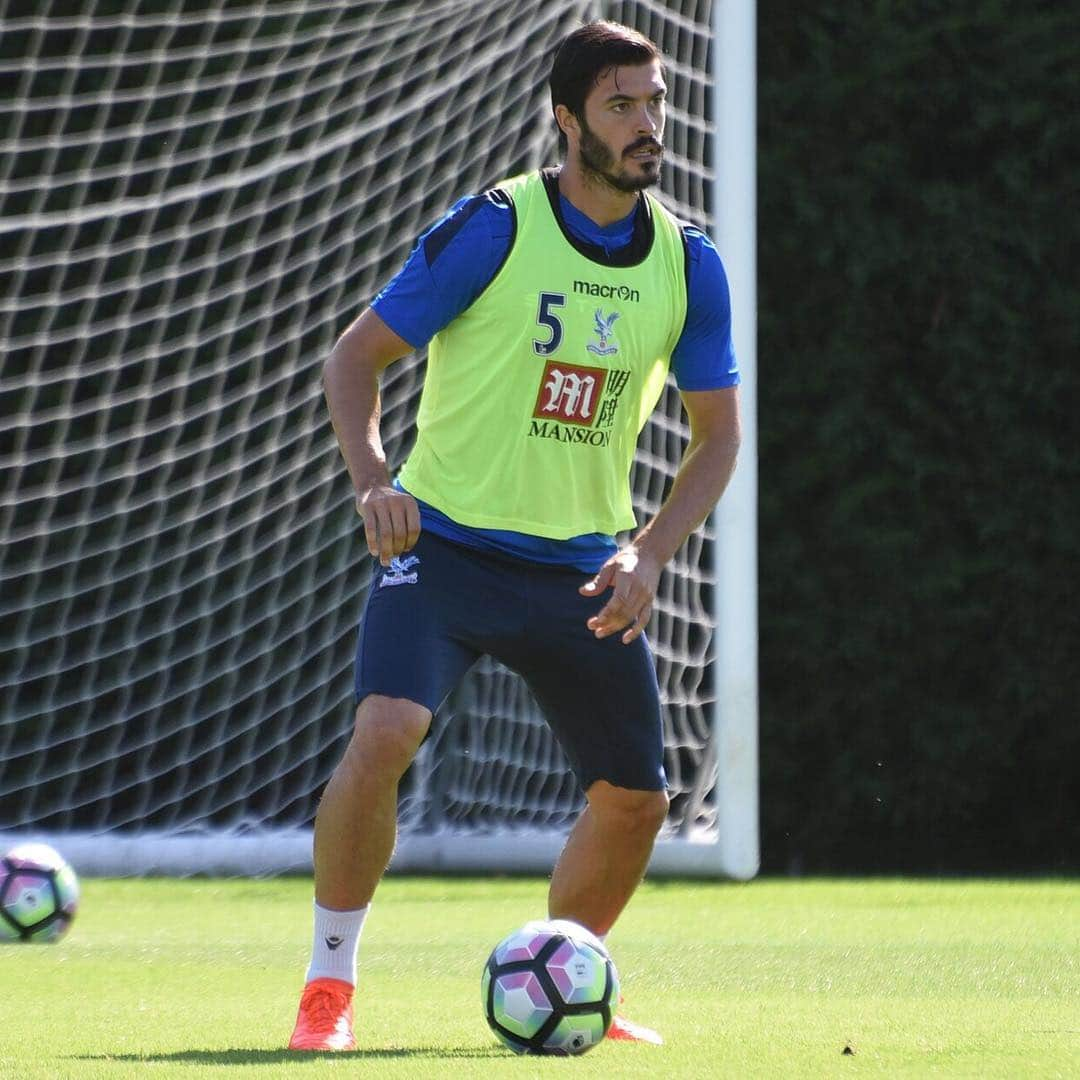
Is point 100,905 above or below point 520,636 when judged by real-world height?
below

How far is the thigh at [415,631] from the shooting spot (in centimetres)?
350

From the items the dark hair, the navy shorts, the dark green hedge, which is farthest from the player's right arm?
the dark green hedge

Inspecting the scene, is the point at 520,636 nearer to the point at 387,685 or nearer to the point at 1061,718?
the point at 387,685

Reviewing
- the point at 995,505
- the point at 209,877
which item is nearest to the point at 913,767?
the point at 995,505

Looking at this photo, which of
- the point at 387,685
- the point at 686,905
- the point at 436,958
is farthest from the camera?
the point at 686,905

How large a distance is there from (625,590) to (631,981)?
1.28 metres

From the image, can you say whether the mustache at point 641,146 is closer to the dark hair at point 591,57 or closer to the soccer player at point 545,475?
the soccer player at point 545,475

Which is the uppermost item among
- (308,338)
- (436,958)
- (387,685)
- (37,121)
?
(37,121)

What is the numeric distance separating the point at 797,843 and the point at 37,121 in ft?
11.8

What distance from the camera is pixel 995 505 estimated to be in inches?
292

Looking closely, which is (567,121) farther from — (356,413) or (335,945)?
(335,945)

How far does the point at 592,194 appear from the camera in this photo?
12.2 feet

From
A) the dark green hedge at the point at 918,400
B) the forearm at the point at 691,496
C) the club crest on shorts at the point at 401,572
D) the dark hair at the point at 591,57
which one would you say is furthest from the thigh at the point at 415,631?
the dark green hedge at the point at 918,400

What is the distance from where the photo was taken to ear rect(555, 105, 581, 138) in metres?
3.72
